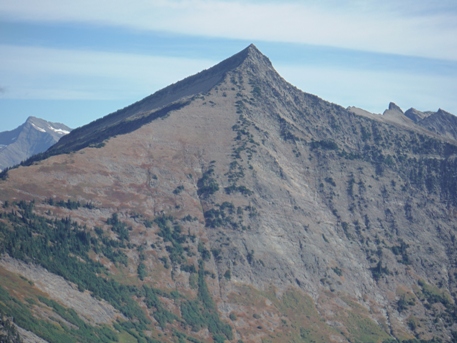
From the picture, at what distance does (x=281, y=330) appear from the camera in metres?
184

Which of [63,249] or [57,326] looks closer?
[57,326]

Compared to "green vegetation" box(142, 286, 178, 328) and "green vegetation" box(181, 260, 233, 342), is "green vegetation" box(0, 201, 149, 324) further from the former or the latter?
"green vegetation" box(181, 260, 233, 342)

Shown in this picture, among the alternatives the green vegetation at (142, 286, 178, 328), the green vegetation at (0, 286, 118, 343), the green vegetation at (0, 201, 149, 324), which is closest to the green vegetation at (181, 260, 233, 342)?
the green vegetation at (142, 286, 178, 328)

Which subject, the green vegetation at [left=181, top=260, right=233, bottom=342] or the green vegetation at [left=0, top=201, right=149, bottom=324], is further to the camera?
the green vegetation at [left=181, top=260, right=233, bottom=342]

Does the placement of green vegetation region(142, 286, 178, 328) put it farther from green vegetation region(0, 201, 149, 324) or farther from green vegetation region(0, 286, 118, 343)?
green vegetation region(0, 286, 118, 343)

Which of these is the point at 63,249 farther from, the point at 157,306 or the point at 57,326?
the point at 57,326

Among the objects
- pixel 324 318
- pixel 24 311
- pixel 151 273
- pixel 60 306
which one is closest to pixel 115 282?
pixel 151 273

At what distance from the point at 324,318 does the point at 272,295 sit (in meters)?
16.5

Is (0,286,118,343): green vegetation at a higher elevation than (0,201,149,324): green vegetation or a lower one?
lower

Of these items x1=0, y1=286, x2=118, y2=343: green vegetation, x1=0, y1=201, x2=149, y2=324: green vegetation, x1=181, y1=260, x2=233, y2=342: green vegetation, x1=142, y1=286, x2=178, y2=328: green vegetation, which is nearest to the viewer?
x1=0, y1=286, x2=118, y2=343: green vegetation

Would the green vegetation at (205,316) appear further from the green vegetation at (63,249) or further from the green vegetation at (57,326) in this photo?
the green vegetation at (57,326)

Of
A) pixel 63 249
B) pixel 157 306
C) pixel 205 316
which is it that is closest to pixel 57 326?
pixel 63 249

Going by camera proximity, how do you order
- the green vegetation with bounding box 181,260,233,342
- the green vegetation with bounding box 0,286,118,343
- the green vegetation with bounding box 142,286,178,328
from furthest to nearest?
the green vegetation with bounding box 181,260,233,342 → the green vegetation with bounding box 142,286,178,328 → the green vegetation with bounding box 0,286,118,343

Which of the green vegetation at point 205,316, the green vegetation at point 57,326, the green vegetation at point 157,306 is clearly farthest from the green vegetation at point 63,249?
the green vegetation at point 57,326
